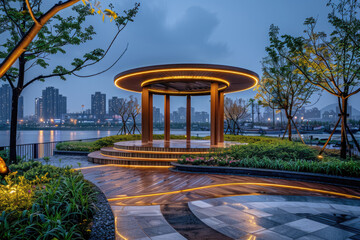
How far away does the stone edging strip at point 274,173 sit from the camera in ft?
19.9

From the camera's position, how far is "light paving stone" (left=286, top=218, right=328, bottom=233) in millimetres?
3559

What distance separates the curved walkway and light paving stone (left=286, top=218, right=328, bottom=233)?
0.05 ft

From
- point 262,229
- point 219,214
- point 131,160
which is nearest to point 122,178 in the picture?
point 131,160

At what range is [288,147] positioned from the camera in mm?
9273

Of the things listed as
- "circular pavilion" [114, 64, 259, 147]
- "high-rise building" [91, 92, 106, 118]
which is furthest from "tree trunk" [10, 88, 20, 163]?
"high-rise building" [91, 92, 106, 118]

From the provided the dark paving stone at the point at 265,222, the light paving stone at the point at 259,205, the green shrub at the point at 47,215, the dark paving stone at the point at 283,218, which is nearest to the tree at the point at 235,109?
the light paving stone at the point at 259,205

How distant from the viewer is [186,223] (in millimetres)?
3777

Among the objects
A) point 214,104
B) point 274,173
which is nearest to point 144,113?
point 214,104

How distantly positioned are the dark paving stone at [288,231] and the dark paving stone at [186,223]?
93 cm

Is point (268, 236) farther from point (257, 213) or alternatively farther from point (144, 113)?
point (144, 113)

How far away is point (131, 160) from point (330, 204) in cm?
741

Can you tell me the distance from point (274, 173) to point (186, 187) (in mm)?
3141

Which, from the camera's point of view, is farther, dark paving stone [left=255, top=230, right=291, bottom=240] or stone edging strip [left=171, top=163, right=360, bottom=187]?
stone edging strip [left=171, top=163, right=360, bottom=187]

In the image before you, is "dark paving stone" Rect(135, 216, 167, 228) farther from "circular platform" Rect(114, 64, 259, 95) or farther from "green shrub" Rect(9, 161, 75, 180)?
"circular platform" Rect(114, 64, 259, 95)
